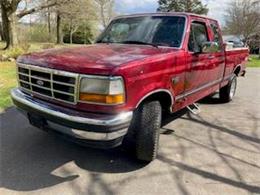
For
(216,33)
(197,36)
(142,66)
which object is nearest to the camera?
(142,66)

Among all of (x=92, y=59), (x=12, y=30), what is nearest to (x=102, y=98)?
(x=92, y=59)

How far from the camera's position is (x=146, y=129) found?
3.72 metres

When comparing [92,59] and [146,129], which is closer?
[92,59]

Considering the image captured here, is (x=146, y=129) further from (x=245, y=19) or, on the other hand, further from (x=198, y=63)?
(x=245, y=19)

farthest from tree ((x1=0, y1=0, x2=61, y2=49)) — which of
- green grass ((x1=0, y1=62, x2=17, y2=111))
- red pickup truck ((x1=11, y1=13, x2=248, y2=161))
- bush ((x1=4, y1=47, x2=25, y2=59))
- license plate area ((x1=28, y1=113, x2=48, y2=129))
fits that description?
license plate area ((x1=28, y1=113, x2=48, y2=129))

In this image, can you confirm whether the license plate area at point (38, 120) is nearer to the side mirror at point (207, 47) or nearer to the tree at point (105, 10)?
the side mirror at point (207, 47)

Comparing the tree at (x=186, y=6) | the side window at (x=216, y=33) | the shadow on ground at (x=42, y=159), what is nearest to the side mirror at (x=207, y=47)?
the side window at (x=216, y=33)

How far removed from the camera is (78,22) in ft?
129

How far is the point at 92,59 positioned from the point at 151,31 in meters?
1.63

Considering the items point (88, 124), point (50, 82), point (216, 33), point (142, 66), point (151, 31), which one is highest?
point (151, 31)

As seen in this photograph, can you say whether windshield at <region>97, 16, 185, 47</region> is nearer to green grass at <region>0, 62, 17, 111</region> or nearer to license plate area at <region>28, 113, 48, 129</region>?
license plate area at <region>28, 113, 48, 129</region>

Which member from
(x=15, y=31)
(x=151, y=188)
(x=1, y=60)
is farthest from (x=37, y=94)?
(x=15, y=31)

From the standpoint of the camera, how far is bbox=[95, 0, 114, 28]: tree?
42062 millimetres

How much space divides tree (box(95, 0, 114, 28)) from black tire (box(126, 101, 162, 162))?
3942 centimetres
